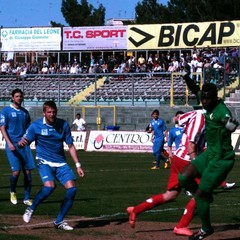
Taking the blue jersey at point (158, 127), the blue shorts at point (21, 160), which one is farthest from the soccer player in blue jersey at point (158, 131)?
the blue shorts at point (21, 160)

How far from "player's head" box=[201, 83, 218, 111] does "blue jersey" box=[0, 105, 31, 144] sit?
19.0ft

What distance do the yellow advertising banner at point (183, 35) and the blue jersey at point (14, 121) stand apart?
3452cm

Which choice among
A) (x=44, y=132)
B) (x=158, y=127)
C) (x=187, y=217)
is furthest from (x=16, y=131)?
(x=158, y=127)

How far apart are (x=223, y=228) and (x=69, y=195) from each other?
236 cm

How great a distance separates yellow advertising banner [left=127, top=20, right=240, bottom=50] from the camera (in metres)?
50.0

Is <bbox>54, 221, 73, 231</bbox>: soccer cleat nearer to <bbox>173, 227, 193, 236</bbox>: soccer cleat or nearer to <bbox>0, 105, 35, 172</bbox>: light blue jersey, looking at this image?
<bbox>173, 227, 193, 236</bbox>: soccer cleat

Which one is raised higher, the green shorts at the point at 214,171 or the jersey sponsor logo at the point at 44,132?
the jersey sponsor logo at the point at 44,132

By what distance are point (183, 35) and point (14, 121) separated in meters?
36.0

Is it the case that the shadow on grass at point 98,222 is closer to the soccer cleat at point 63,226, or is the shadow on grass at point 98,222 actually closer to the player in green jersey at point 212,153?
the soccer cleat at point 63,226

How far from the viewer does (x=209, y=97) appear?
1129cm

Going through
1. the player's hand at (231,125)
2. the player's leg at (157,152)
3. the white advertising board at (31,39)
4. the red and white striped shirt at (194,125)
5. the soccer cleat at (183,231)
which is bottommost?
the player's leg at (157,152)

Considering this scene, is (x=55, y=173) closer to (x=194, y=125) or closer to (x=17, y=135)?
(x=194, y=125)

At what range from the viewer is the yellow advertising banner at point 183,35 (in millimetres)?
49969

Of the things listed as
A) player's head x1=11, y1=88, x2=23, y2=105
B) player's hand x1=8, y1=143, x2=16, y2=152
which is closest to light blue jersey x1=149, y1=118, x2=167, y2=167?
player's head x1=11, y1=88, x2=23, y2=105
